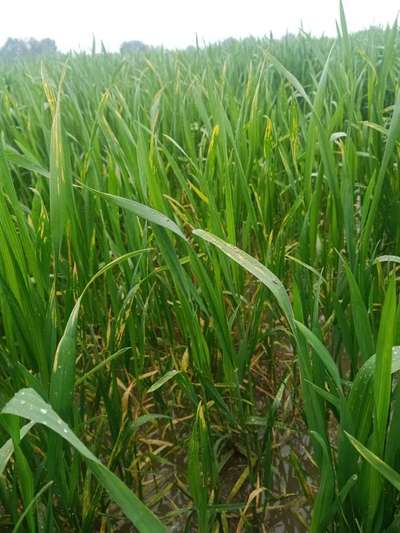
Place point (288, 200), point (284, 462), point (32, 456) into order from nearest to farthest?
point (32, 456) → point (284, 462) → point (288, 200)

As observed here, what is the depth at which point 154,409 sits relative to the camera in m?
0.79

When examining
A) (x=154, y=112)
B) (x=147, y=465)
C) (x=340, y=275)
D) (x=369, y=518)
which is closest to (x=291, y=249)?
(x=340, y=275)

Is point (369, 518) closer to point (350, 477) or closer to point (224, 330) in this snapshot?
point (350, 477)

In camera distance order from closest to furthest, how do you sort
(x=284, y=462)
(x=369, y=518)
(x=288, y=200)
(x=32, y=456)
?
(x=369, y=518) → (x=32, y=456) → (x=284, y=462) → (x=288, y=200)

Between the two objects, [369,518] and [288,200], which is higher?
[288,200]

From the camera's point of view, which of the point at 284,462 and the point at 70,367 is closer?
the point at 70,367

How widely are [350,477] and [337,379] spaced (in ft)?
0.28

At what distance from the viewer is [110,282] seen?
71 centimetres

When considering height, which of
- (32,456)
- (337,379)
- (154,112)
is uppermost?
(154,112)

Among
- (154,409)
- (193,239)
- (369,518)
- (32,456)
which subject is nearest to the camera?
(369,518)

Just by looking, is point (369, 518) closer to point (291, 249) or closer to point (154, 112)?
point (291, 249)

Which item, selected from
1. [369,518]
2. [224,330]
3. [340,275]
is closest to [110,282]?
[224,330]

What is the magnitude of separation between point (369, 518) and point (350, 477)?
38 millimetres

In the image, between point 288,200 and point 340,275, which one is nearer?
point 340,275
